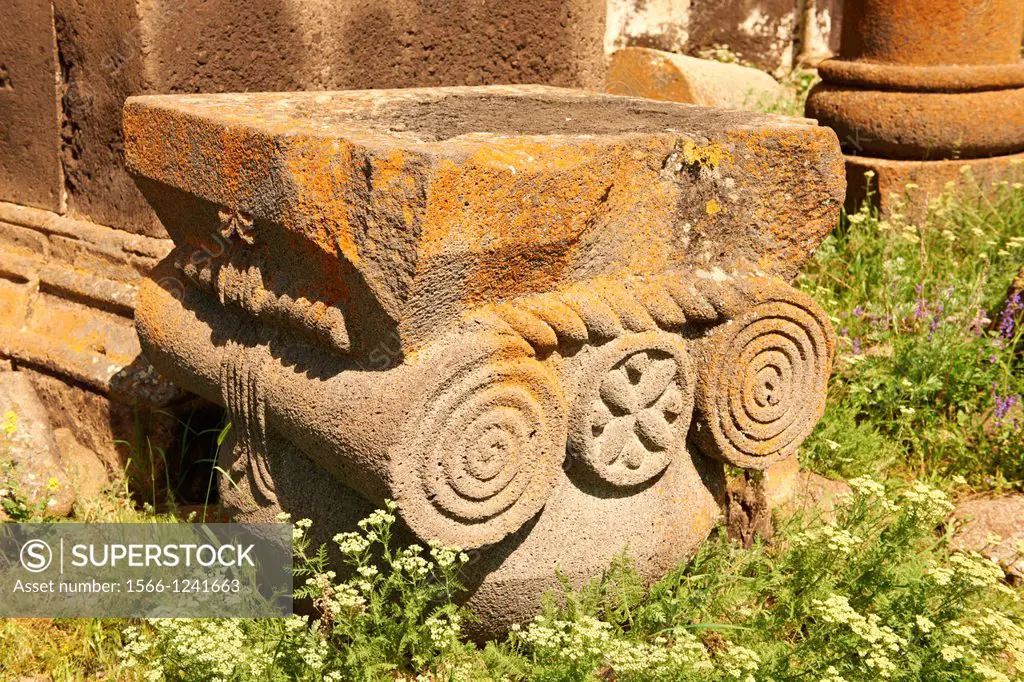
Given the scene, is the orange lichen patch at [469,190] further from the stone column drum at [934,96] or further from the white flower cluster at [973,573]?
the stone column drum at [934,96]

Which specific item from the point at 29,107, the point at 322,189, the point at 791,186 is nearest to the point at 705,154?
the point at 791,186

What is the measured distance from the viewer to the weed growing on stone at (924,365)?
11.0ft

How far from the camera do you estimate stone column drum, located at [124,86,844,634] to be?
2111mm

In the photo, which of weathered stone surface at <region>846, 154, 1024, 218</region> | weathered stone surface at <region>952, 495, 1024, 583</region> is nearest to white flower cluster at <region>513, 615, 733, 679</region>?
weathered stone surface at <region>952, 495, 1024, 583</region>

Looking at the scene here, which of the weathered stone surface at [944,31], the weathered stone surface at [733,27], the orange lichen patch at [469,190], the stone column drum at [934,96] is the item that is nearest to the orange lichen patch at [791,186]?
the orange lichen patch at [469,190]

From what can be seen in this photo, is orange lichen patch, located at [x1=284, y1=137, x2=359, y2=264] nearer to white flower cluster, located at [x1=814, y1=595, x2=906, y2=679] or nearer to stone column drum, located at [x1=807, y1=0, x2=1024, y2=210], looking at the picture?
white flower cluster, located at [x1=814, y1=595, x2=906, y2=679]

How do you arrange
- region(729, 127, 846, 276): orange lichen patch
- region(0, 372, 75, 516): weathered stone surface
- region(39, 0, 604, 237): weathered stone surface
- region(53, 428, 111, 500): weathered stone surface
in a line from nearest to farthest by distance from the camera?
region(729, 127, 846, 276): orange lichen patch < region(0, 372, 75, 516): weathered stone surface < region(53, 428, 111, 500): weathered stone surface < region(39, 0, 604, 237): weathered stone surface

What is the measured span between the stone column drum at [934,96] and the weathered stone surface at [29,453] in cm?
343

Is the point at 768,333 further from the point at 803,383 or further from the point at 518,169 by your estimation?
the point at 518,169

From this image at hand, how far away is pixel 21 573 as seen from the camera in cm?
268

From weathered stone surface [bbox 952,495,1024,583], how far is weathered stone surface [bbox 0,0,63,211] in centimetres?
295

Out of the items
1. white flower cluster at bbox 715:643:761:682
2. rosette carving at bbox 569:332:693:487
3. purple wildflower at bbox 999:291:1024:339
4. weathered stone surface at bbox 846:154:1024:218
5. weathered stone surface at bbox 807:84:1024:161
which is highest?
weathered stone surface at bbox 807:84:1024:161

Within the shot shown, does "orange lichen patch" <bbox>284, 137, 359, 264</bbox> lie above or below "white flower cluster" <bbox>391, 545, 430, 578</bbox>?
above

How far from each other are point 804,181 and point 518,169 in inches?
33.4
